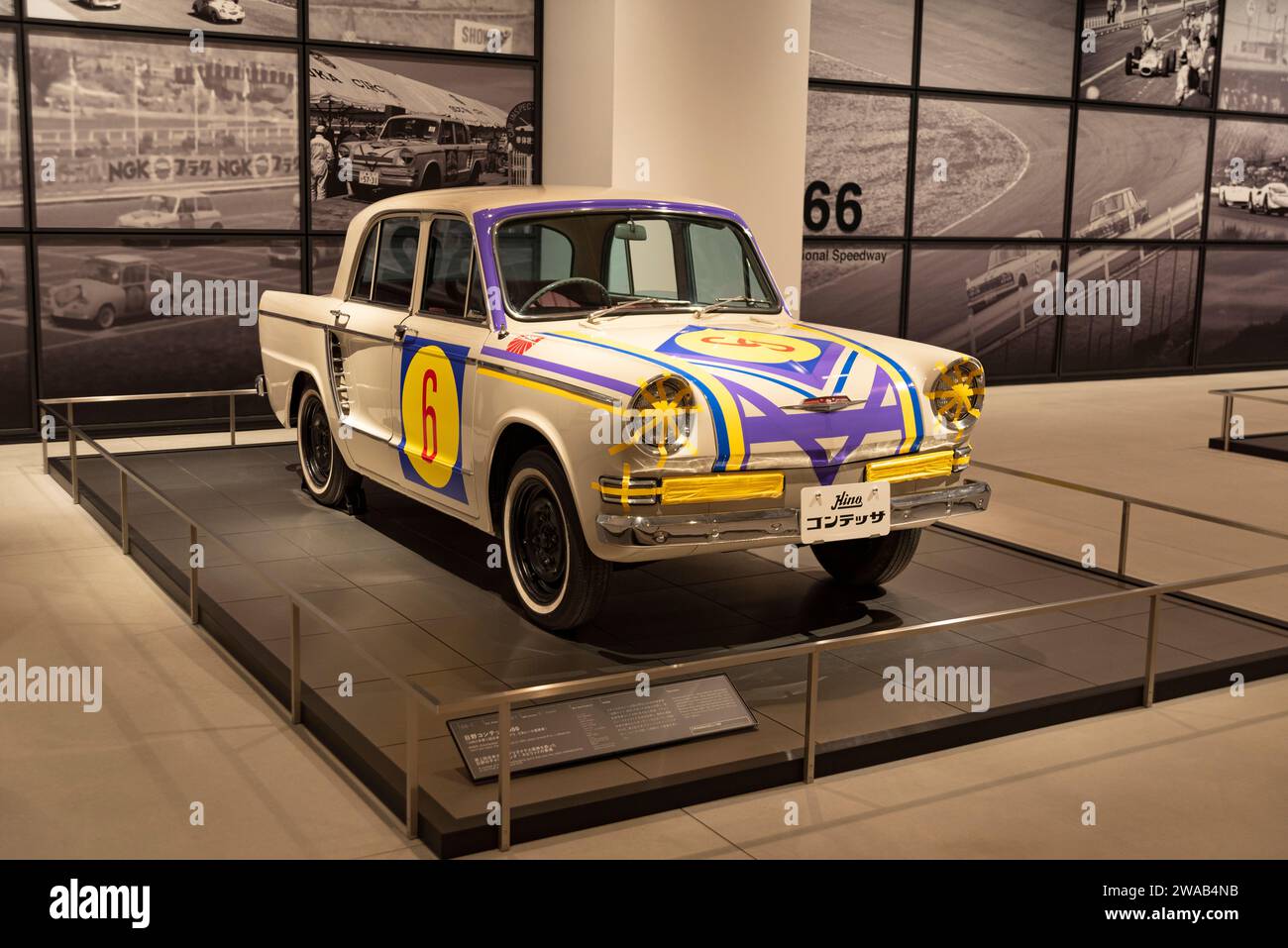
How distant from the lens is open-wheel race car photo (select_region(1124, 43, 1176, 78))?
15070 mm

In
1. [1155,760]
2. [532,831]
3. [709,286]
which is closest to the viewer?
[532,831]

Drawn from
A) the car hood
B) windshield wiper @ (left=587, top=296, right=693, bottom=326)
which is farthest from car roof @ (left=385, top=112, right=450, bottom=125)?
the car hood

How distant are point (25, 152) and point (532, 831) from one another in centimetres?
827

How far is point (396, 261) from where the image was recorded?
21.7ft

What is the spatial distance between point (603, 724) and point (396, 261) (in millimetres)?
3191

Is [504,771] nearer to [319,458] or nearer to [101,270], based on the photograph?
[319,458]

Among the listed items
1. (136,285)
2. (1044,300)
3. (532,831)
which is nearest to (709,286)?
(532,831)

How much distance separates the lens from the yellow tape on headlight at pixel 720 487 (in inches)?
191

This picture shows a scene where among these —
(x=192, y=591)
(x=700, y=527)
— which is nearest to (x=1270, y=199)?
(x=700, y=527)

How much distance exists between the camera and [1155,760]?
4.54 metres

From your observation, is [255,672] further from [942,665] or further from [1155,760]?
[1155,760]

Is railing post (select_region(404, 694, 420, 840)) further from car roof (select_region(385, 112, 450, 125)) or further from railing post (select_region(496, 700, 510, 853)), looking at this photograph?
car roof (select_region(385, 112, 450, 125))

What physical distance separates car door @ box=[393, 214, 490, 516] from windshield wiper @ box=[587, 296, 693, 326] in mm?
460

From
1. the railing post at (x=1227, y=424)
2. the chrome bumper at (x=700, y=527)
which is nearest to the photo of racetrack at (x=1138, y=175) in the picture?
the railing post at (x=1227, y=424)
